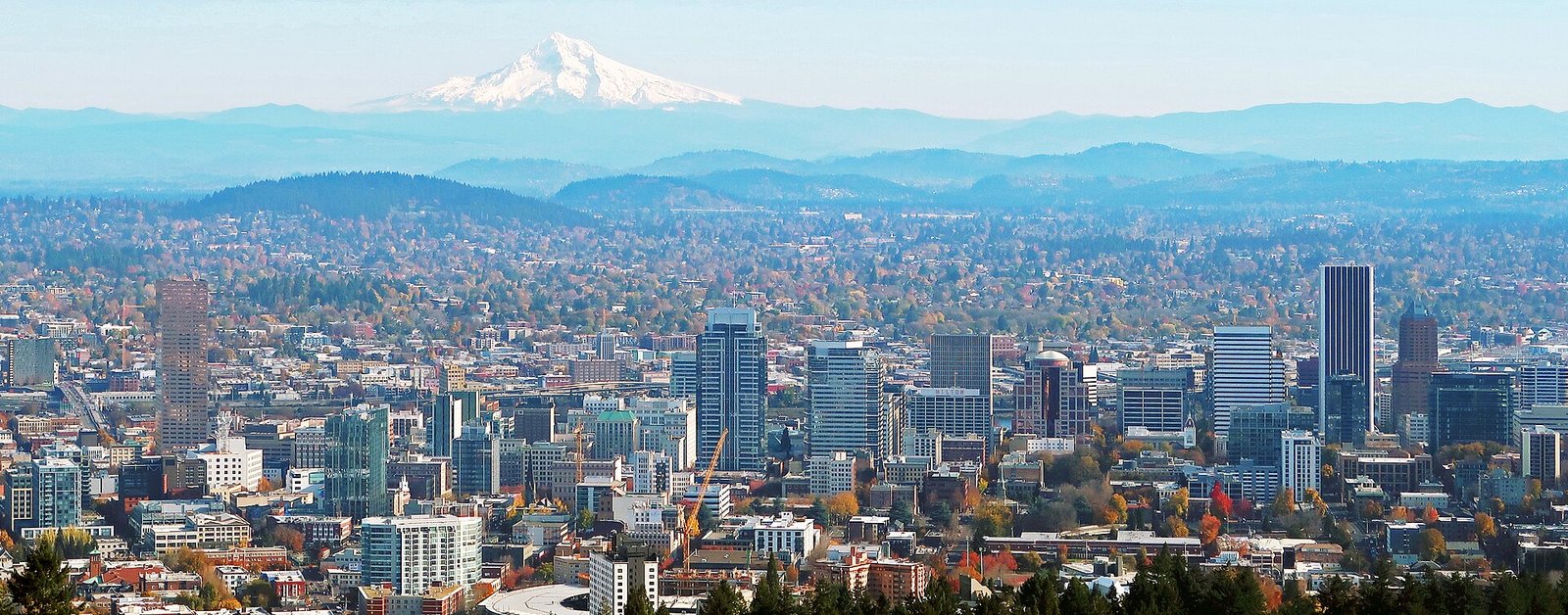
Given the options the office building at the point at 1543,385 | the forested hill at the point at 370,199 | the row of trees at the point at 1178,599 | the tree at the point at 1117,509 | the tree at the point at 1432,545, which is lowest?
the tree at the point at 1432,545

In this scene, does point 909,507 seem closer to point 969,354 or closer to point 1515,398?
point 1515,398

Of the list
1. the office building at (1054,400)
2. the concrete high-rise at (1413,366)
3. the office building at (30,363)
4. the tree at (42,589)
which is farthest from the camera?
the office building at (30,363)

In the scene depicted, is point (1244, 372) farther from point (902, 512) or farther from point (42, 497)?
point (42, 497)

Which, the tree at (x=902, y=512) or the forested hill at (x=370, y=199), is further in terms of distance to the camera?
the forested hill at (x=370, y=199)

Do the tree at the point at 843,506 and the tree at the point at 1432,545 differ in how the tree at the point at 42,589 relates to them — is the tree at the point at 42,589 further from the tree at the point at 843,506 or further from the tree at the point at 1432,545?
the tree at the point at 843,506

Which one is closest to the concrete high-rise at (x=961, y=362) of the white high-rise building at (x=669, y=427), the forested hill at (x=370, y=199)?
the white high-rise building at (x=669, y=427)

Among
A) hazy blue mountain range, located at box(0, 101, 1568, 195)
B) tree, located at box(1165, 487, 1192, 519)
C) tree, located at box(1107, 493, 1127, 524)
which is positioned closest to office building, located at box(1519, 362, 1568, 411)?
tree, located at box(1165, 487, 1192, 519)

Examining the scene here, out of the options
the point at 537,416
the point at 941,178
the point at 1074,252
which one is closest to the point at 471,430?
the point at 537,416

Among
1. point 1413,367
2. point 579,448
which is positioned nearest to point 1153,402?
point 1413,367
